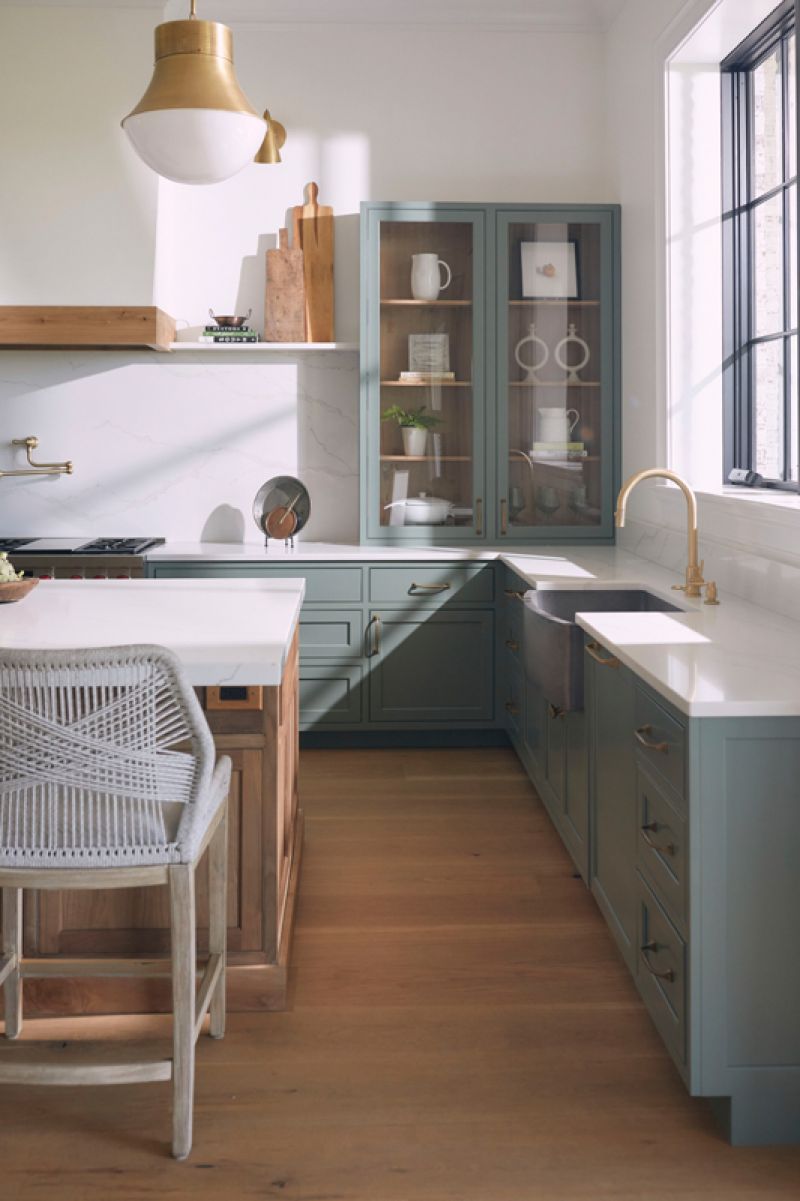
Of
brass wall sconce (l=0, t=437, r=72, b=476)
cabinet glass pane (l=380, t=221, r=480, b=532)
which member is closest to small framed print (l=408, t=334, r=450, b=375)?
cabinet glass pane (l=380, t=221, r=480, b=532)

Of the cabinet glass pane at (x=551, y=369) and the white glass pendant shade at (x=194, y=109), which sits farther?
the cabinet glass pane at (x=551, y=369)

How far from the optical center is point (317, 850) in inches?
139

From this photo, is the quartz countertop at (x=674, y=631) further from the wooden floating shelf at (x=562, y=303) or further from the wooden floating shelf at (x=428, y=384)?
the wooden floating shelf at (x=562, y=303)

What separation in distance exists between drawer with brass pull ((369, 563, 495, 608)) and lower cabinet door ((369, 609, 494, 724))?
5 cm

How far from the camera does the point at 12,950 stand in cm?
235

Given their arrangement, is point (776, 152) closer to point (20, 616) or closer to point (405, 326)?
point (405, 326)

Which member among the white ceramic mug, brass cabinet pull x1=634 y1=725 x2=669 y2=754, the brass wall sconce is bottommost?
brass cabinet pull x1=634 y1=725 x2=669 y2=754

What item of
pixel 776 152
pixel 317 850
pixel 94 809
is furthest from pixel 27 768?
pixel 776 152

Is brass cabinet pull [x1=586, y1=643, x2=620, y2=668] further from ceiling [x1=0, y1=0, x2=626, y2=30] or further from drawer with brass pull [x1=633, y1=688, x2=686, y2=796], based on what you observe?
ceiling [x1=0, y1=0, x2=626, y2=30]

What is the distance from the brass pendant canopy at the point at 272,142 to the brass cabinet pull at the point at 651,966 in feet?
12.0

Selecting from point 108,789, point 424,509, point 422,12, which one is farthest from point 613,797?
point 422,12

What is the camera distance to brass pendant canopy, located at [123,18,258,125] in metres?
2.41

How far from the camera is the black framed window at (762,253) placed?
3543mm

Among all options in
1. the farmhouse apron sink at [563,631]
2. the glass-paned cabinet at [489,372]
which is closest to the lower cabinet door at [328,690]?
the glass-paned cabinet at [489,372]
